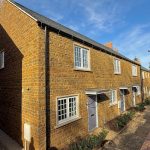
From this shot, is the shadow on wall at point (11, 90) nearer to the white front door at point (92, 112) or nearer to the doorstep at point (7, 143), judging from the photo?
the doorstep at point (7, 143)

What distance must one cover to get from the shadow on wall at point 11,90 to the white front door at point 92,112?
478cm

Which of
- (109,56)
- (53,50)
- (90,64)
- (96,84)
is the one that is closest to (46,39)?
(53,50)

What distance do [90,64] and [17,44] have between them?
529 centimetres

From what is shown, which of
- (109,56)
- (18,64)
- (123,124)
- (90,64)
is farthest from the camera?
(109,56)

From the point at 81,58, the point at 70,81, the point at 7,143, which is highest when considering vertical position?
the point at 81,58

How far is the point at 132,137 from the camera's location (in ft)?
35.9

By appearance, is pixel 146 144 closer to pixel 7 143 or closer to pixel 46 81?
pixel 46 81

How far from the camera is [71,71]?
10039 millimetres

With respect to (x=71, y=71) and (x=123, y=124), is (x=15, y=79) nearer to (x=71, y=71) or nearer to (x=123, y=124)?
(x=71, y=71)

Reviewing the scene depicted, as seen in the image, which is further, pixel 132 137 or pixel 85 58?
pixel 85 58

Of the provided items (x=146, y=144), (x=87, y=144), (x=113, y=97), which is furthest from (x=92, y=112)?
(x=113, y=97)

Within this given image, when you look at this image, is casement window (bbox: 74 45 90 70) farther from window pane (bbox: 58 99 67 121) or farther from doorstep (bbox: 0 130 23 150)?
doorstep (bbox: 0 130 23 150)

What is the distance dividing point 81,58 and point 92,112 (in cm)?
412

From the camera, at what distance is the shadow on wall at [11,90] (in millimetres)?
9742
